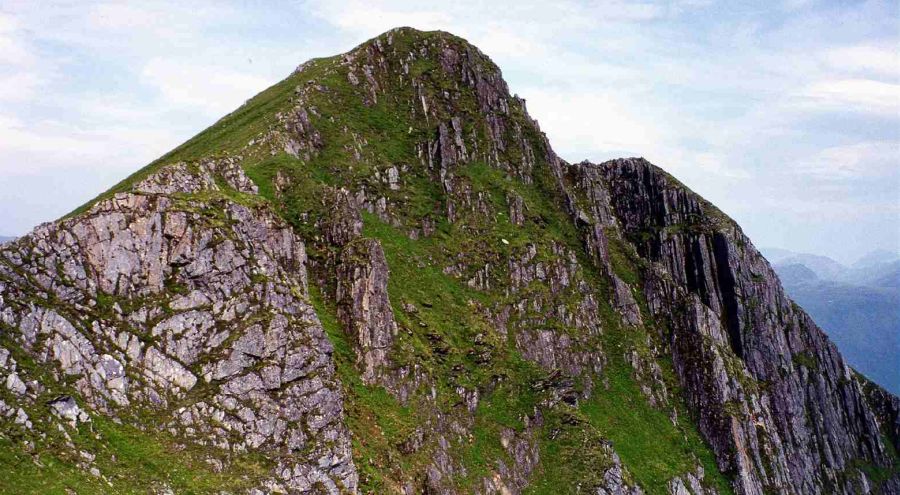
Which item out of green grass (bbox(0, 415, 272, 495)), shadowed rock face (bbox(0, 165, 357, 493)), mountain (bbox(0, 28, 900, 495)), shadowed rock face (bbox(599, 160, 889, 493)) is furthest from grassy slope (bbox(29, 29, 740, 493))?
green grass (bbox(0, 415, 272, 495))

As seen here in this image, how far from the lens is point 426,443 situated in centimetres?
6178

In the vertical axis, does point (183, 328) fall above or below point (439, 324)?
above

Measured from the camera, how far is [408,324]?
6919 cm

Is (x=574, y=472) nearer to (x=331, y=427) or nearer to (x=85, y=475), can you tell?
(x=331, y=427)

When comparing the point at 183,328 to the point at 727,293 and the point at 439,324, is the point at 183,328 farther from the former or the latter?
the point at 727,293

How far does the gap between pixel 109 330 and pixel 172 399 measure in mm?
7210

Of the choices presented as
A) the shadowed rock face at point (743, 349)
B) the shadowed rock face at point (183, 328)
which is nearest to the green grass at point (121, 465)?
the shadowed rock face at point (183, 328)

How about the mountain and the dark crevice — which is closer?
the mountain

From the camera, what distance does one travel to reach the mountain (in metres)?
48.0

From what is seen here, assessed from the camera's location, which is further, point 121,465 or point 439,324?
point 439,324

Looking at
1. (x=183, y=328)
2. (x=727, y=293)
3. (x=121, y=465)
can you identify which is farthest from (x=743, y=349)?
(x=121, y=465)

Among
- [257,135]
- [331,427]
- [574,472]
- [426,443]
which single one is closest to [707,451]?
[574,472]

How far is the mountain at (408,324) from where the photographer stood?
4800 cm

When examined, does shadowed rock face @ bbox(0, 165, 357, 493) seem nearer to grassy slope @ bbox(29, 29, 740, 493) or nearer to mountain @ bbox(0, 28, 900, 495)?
mountain @ bbox(0, 28, 900, 495)
